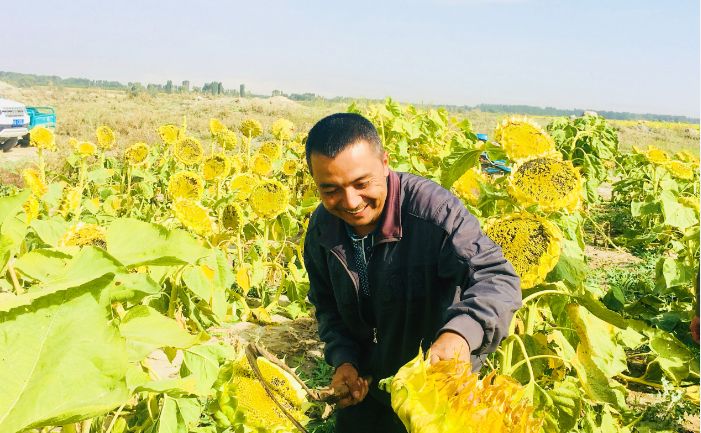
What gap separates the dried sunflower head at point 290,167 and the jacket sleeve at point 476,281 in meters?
4.03

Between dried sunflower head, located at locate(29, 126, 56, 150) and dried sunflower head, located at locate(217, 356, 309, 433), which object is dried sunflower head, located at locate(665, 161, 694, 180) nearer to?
dried sunflower head, located at locate(217, 356, 309, 433)

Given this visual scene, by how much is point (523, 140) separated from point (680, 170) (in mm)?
4477

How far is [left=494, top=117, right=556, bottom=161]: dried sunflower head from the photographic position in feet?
6.35

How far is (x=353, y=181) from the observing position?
1.68m

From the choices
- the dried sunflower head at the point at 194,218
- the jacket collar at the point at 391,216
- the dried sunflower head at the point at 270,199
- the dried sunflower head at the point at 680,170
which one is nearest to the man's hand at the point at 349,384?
the jacket collar at the point at 391,216

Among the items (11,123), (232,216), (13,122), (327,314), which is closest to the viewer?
(327,314)

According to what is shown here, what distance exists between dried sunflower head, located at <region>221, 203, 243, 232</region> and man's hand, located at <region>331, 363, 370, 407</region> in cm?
173

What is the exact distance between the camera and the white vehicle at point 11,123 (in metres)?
14.2

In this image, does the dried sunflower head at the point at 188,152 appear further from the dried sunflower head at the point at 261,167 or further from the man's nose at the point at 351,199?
the man's nose at the point at 351,199

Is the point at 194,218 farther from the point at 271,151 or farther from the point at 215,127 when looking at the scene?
the point at 215,127

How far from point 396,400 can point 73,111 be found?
31480mm

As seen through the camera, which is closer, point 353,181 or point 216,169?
point 353,181

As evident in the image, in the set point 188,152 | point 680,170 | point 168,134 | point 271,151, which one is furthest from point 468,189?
point 680,170

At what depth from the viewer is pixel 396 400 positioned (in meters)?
0.90
